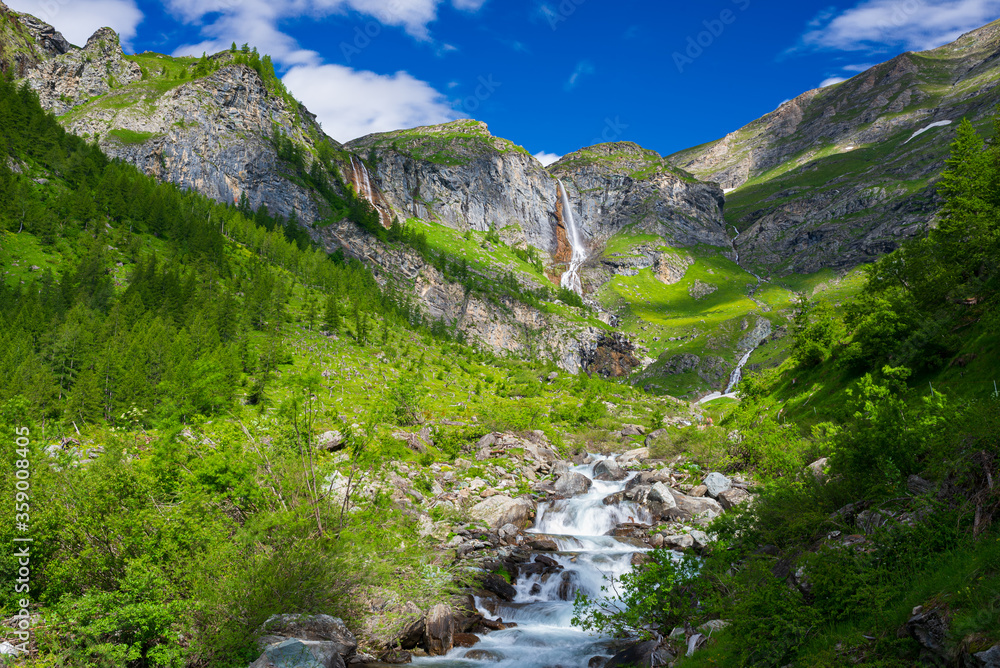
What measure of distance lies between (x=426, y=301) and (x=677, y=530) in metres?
137

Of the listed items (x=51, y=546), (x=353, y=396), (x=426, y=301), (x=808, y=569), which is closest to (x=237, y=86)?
(x=426, y=301)

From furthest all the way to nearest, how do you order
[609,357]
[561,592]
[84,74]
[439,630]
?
[84,74], [609,357], [561,592], [439,630]

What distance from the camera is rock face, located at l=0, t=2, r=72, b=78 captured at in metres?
162

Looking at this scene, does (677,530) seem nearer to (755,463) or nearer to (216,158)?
(755,463)

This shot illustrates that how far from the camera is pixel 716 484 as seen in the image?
3288 centimetres

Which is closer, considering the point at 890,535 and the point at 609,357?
the point at 890,535

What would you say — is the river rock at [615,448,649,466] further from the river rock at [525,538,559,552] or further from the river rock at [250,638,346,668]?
the river rock at [250,638,346,668]

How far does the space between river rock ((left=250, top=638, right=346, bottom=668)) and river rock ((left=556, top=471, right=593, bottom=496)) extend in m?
26.5

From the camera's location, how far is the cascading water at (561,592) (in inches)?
696

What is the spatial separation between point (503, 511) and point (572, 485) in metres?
9.31

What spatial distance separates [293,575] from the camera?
48.3ft

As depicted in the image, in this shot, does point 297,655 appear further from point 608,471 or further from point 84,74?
point 84,74

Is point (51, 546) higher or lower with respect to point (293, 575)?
higher

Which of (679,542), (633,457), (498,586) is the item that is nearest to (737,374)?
(633,457)
